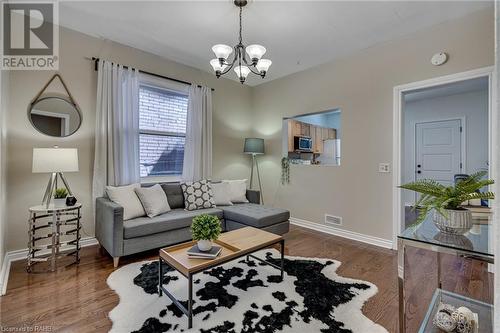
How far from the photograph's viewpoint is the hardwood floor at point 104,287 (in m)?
1.66

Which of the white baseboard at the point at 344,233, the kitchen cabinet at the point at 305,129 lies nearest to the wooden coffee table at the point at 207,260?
the white baseboard at the point at 344,233

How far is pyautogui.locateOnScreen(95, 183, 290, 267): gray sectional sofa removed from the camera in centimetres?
246

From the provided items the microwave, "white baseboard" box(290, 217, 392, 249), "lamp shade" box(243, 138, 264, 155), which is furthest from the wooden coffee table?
the microwave

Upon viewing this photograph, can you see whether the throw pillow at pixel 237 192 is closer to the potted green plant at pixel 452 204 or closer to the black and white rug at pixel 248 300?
the black and white rug at pixel 248 300

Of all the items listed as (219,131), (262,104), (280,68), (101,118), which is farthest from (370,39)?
(101,118)

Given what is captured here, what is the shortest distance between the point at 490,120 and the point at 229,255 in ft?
9.49

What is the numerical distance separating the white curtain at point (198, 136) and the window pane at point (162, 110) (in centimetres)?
16

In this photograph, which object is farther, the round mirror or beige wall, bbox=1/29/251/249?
the round mirror

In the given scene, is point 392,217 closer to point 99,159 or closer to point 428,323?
point 428,323

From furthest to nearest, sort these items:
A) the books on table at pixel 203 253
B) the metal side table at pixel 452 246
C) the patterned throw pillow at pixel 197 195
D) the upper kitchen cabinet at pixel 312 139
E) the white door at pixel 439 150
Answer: the white door at pixel 439 150
the upper kitchen cabinet at pixel 312 139
the patterned throw pillow at pixel 197 195
the books on table at pixel 203 253
the metal side table at pixel 452 246

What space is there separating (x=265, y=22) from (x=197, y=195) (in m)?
2.44

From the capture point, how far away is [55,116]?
2.84 m

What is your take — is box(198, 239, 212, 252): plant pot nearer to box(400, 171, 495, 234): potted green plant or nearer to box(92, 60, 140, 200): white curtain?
box(400, 171, 495, 234): potted green plant

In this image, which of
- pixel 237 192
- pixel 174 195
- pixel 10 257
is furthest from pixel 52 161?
pixel 237 192
